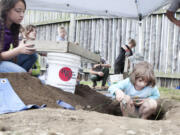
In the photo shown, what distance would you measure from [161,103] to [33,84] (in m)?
1.54

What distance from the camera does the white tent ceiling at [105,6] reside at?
496 cm

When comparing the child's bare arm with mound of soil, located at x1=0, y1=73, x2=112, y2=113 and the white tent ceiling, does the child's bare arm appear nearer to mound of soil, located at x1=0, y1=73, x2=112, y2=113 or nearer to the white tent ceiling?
mound of soil, located at x1=0, y1=73, x2=112, y2=113

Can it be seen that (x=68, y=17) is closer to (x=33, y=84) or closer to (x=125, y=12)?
(x=125, y=12)

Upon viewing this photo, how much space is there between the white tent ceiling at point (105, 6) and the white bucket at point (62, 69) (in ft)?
8.40

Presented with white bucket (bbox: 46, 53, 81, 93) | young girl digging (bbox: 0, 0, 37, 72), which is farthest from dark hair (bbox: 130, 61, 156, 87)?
young girl digging (bbox: 0, 0, 37, 72)

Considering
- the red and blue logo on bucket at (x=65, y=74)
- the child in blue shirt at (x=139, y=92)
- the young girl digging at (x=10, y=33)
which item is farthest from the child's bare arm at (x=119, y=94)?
the young girl digging at (x=10, y=33)

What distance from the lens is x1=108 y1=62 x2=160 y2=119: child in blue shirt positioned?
232 centimetres

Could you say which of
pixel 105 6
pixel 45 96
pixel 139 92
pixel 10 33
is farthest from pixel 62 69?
pixel 105 6

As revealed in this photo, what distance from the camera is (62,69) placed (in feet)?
9.26

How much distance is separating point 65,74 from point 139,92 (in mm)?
899

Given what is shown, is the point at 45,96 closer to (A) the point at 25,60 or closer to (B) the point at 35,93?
(B) the point at 35,93

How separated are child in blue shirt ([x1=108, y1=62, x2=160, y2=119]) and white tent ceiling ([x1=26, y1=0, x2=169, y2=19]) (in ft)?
9.11

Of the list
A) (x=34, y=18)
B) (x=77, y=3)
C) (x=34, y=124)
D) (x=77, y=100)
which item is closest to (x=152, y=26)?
(x=77, y=3)

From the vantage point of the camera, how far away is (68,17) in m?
7.96
